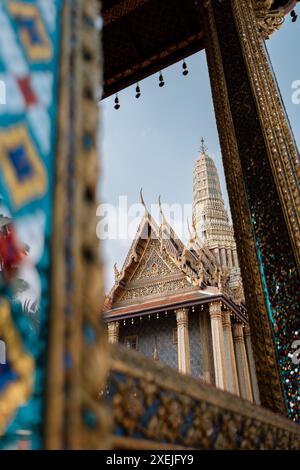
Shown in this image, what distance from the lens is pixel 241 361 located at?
380 inches

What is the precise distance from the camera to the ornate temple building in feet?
27.7

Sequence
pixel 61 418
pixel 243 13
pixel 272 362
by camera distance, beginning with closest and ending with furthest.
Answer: pixel 61 418, pixel 272 362, pixel 243 13

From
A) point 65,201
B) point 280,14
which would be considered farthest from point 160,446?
point 280,14

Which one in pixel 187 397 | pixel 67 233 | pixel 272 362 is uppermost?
pixel 272 362

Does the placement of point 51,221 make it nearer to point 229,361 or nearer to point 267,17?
point 267,17

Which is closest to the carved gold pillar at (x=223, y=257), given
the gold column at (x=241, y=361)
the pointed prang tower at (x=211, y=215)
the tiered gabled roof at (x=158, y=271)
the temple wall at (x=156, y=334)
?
the pointed prang tower at (x=211, y=215)

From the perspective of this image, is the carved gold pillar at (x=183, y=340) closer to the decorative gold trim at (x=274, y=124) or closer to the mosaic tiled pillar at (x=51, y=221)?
the decorative gold trim at (x=274, y=124)

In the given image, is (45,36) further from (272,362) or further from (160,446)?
(272,362)

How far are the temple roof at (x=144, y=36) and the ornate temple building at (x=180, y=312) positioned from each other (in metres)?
5.91

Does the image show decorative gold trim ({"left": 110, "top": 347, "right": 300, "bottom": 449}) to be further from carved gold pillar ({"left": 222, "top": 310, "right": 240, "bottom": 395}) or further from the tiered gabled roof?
the tiered gabled roof

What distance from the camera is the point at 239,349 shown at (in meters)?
9.69

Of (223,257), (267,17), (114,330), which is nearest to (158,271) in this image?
(114,330)

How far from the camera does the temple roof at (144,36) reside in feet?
10.4
